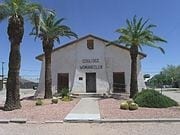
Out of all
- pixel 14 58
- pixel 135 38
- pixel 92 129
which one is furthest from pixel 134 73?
pixel 92 129

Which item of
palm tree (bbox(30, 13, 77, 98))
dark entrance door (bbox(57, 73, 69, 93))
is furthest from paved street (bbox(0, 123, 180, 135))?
dark entrance door (bbox(57, 73, 69, 93))

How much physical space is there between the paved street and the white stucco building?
74.4 ft

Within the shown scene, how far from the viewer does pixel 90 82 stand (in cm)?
3762

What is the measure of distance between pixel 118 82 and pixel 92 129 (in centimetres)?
2445

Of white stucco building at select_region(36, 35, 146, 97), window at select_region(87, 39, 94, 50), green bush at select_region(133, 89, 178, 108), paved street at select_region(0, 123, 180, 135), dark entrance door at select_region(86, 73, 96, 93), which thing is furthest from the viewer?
window at select_region(87, 39, 94, 50)

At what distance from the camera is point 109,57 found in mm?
37406

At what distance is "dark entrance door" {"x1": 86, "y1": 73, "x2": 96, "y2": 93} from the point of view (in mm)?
37469

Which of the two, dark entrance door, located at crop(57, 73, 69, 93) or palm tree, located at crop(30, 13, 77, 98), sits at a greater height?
palm tree, located at crop(30, 13, 77, 98)

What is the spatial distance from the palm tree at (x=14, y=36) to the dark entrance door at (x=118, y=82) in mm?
18225

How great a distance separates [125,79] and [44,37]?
11.2m

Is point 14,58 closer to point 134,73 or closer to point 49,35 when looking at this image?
point 49,35

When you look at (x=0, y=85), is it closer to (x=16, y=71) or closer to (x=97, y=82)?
(x=97, y=82)

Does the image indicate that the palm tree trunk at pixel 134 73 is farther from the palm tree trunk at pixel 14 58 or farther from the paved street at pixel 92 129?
the paved street at pixel 92 129

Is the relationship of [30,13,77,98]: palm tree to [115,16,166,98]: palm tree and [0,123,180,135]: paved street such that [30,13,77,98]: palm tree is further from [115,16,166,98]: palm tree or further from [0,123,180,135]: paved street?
[0,123,180,135]: paved street
